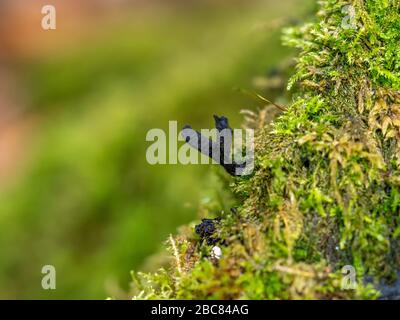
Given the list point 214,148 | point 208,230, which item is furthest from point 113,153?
point 208,230

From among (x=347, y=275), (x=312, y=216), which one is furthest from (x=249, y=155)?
(x=347, y=275)

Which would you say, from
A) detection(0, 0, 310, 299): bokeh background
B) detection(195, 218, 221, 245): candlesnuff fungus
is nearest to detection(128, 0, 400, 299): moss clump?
detection(195, 218, 221, 245): candlesnuff fungus

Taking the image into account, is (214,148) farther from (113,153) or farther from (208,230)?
(113,153)

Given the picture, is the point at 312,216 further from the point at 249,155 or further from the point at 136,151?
the point at 136,151

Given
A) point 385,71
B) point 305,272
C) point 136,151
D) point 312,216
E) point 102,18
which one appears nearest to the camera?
point 305,272

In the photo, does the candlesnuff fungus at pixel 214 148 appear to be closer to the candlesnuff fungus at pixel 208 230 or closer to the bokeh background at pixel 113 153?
the candlesnuff fungus at pixel 208 230

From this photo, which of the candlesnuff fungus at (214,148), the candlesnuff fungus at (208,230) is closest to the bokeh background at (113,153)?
the candlesnuff fungus at (214,148)
